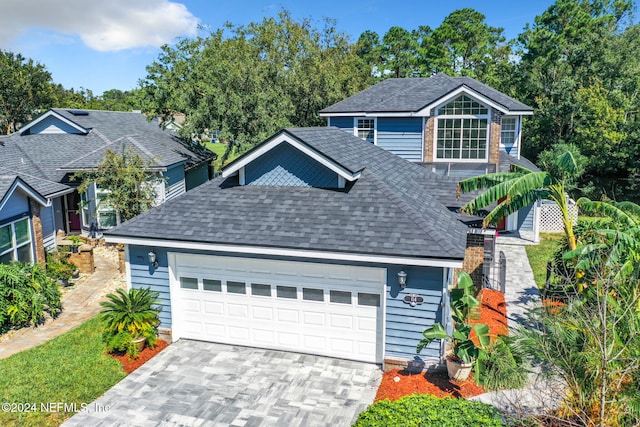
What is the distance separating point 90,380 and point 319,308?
551 centimetres

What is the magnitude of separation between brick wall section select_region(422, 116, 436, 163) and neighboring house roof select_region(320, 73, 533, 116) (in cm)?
81

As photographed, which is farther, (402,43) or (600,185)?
(402,43)

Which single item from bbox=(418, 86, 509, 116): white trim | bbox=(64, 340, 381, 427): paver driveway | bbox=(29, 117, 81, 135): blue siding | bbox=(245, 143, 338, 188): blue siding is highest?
bbox=(418, 86, 509, 116): white trim

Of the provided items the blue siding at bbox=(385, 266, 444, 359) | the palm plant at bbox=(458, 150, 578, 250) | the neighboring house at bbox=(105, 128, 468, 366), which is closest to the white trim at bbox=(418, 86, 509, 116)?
the palm plant at bbox=(458, 150, 578, 250)

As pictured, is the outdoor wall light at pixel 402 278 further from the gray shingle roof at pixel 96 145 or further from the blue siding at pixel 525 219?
the blue siding at pixel 525 219

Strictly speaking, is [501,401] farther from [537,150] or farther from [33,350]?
[537,150]

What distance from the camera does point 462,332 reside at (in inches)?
396

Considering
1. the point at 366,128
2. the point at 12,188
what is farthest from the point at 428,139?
the point at 12,188

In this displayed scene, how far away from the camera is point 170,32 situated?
36469mm

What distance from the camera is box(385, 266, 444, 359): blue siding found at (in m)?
10.6

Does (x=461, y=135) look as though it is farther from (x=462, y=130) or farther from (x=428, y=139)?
(x=428, y=139)

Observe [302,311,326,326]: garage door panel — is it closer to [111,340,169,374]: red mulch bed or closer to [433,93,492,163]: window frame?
[111,340,169,374]: red mulch bed

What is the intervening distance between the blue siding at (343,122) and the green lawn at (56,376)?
1662cm

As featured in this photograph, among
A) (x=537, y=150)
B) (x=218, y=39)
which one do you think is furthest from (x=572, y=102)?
(x=218, y=39)
